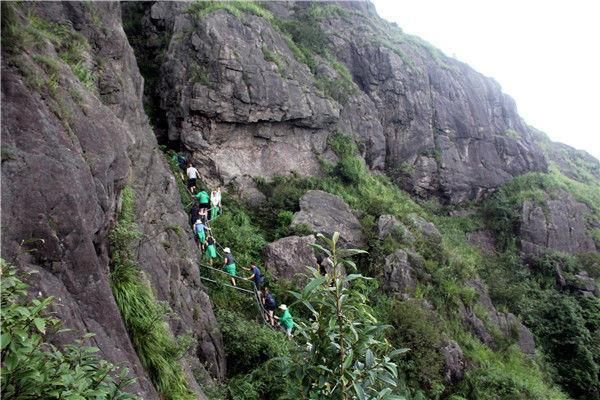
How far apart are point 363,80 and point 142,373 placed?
25620 millimetres

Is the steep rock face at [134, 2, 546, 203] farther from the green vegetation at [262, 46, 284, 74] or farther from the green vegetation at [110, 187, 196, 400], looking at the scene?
the green vegetation at [110, 187, 196, 400]

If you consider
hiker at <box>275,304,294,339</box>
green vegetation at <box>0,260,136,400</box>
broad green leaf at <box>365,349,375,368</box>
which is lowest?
hiker at <box>275,304,294,339</box>

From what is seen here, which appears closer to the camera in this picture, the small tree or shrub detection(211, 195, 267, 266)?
the small tree

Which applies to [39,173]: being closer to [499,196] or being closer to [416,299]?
[416,299]

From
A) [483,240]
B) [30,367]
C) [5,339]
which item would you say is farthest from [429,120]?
[5,339]

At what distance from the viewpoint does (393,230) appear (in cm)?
1828

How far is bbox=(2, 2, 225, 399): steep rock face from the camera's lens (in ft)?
15.9

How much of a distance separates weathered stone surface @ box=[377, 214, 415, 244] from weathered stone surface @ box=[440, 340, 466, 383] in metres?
4.62

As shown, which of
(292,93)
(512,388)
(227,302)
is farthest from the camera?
(292,93)

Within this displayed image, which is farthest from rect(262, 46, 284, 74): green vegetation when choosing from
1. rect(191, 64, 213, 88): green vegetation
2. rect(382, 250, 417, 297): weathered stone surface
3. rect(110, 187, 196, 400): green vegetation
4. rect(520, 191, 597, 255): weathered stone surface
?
rect(520, 191, 597, 255): weathered stone surface

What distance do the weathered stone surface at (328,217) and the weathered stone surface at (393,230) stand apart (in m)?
0.85

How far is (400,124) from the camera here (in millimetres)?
28094

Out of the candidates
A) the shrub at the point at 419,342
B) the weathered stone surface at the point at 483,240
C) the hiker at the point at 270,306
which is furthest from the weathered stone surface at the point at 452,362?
the weathered stone surface at the point at 483,240

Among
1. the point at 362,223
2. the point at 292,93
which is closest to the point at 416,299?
the point at 362,223
